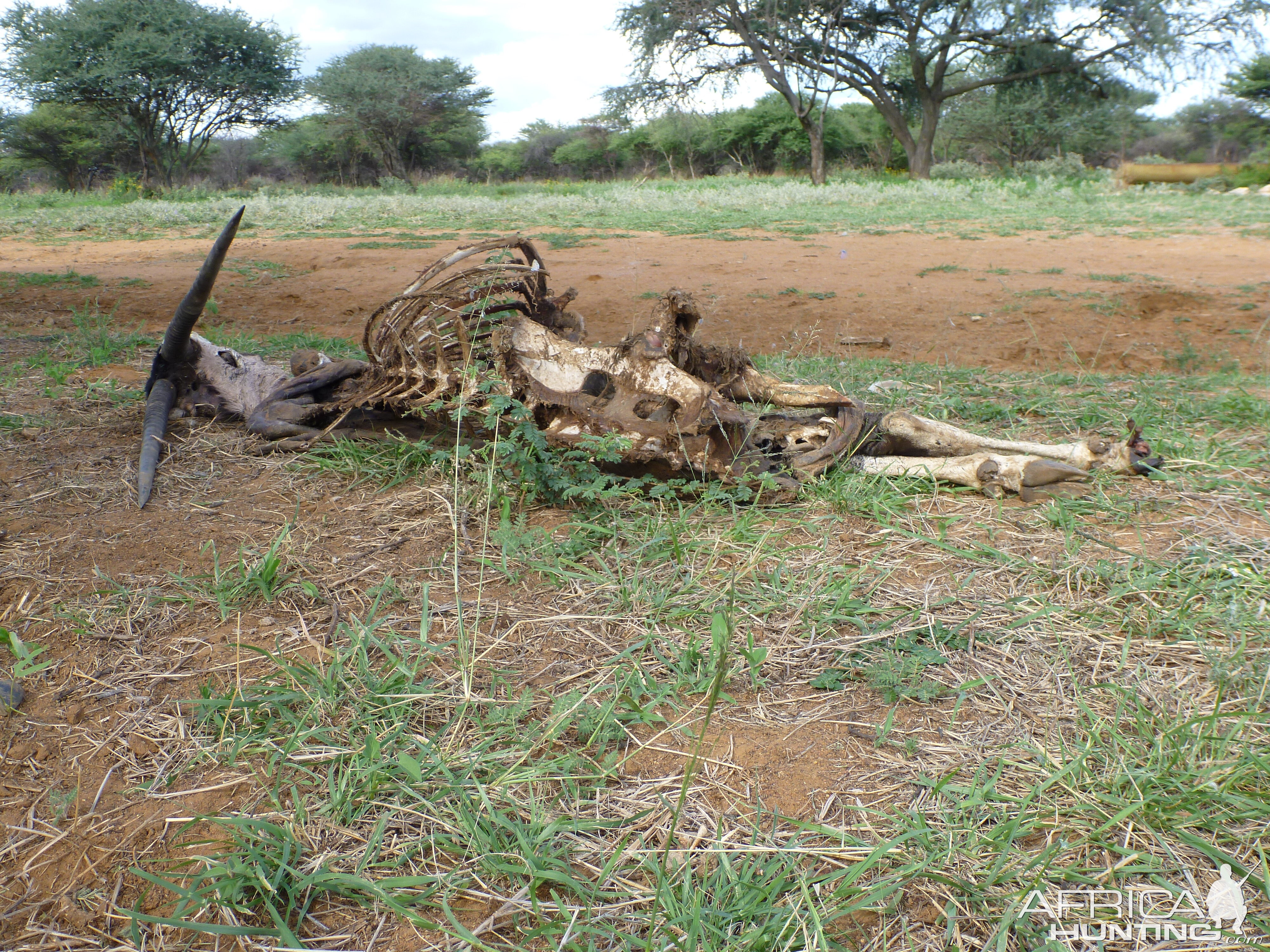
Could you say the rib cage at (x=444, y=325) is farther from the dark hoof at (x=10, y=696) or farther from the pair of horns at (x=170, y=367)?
the dark hoof at (x=10, y=696)

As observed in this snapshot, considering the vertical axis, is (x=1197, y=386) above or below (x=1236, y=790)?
above

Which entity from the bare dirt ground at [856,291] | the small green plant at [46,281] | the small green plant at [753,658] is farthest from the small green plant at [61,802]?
the small green plant at [46,281]

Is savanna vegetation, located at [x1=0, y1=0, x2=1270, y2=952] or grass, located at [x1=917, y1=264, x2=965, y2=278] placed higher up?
grass, located at [x1=917, y1=264, x2=965, y2=278]

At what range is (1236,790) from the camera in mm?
1441

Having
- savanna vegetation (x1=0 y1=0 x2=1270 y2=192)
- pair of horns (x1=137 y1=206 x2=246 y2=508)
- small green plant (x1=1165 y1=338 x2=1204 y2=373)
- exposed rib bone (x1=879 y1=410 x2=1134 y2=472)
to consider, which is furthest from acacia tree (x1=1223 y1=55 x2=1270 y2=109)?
pair of horns (x1=137 y1=206 x2=246 y2=508)

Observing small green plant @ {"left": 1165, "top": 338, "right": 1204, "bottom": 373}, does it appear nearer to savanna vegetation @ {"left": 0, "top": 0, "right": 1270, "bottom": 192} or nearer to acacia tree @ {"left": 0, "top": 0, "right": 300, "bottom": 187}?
savanna vegetation @ {"left": 0, "top": 0, "right": 1270, "bottom": 192}

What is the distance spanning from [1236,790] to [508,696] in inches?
55.3

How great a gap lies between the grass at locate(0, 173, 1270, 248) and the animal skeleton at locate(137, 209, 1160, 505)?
6.72 m

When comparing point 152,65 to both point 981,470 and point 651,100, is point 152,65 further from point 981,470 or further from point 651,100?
point 981,470

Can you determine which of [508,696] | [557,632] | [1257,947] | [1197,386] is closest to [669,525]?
[557,632]

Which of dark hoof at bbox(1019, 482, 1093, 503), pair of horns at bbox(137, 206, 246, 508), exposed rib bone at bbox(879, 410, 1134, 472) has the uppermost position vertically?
pair of horns at bbox(137, 206, 246, 508)

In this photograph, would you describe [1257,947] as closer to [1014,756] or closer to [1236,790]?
[1236,790]

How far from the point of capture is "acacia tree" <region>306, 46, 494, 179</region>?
90.7 feet
